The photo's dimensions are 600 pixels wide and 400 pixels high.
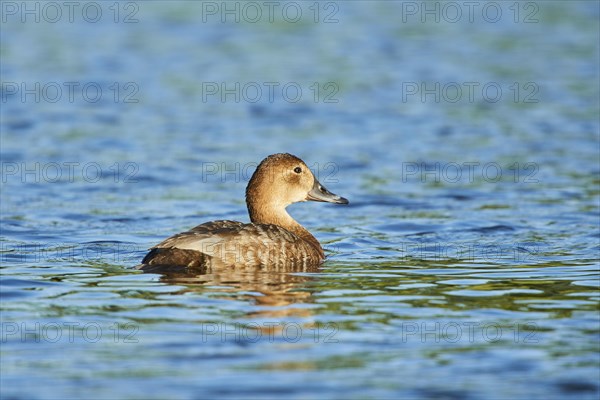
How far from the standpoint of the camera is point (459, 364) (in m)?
7.92

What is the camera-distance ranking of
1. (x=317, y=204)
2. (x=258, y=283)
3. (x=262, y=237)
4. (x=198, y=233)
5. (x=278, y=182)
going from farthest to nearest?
1. (x=317, y=204)
2. (x=278, y=182)
3. (x=262, y=237)
4. (x=198, y=233)
5. (x=258, y=283)

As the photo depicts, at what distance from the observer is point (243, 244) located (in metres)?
11.1

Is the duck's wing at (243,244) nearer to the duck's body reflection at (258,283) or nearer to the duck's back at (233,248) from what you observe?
the duck's back at (233,248)

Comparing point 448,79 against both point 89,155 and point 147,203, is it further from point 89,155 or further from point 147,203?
point 147,203

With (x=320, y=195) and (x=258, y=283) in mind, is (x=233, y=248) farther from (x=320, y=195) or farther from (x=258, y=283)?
(x=320, y=195)

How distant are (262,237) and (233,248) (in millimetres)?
378

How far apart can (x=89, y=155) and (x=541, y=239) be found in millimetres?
8163

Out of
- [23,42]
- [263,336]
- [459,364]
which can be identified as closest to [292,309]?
[263,336]

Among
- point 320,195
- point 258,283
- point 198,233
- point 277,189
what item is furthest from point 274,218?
point 258,283

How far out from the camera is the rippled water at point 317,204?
314 inches

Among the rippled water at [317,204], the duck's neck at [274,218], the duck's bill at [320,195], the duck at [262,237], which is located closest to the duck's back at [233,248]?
the duck at [262,237]

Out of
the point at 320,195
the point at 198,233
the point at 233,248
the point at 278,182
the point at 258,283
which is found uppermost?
the point at 278,182

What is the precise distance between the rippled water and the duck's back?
10.6 inches

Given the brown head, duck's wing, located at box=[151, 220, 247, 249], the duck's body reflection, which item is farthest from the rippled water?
the brown head
